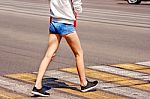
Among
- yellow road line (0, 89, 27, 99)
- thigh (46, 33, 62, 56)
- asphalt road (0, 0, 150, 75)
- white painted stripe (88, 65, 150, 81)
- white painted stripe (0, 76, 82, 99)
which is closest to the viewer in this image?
yellow road line (0, 89, 27, 99)

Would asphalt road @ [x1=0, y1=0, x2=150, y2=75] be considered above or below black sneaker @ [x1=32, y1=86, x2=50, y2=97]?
below

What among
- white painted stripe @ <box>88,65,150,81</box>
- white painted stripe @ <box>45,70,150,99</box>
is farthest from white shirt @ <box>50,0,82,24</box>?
white painted stripe @ <box>88,65,150,81</box>

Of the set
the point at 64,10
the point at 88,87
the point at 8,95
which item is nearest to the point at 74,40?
the point at 64,10

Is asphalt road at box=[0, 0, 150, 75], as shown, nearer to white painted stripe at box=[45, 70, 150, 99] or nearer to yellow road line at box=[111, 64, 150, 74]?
yellow road line at box=[111, 64, 150, 74]

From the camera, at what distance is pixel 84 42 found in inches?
555

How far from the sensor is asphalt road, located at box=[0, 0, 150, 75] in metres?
11.0

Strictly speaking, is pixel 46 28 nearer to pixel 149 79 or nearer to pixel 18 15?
pixel 18 15

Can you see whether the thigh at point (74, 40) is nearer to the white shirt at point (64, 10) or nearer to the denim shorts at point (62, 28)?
the denim shorts at point (62, 28)

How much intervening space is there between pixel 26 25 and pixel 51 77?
964cm

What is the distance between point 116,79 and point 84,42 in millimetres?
5217

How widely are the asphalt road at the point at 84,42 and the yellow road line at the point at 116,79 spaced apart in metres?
0.91

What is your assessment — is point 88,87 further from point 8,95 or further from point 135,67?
point 135,67

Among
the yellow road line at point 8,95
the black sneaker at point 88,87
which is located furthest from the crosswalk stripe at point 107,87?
the yellow road line at point 8,95

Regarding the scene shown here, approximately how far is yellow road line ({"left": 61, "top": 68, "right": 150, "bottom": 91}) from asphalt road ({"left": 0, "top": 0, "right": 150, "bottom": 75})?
2.98ft
